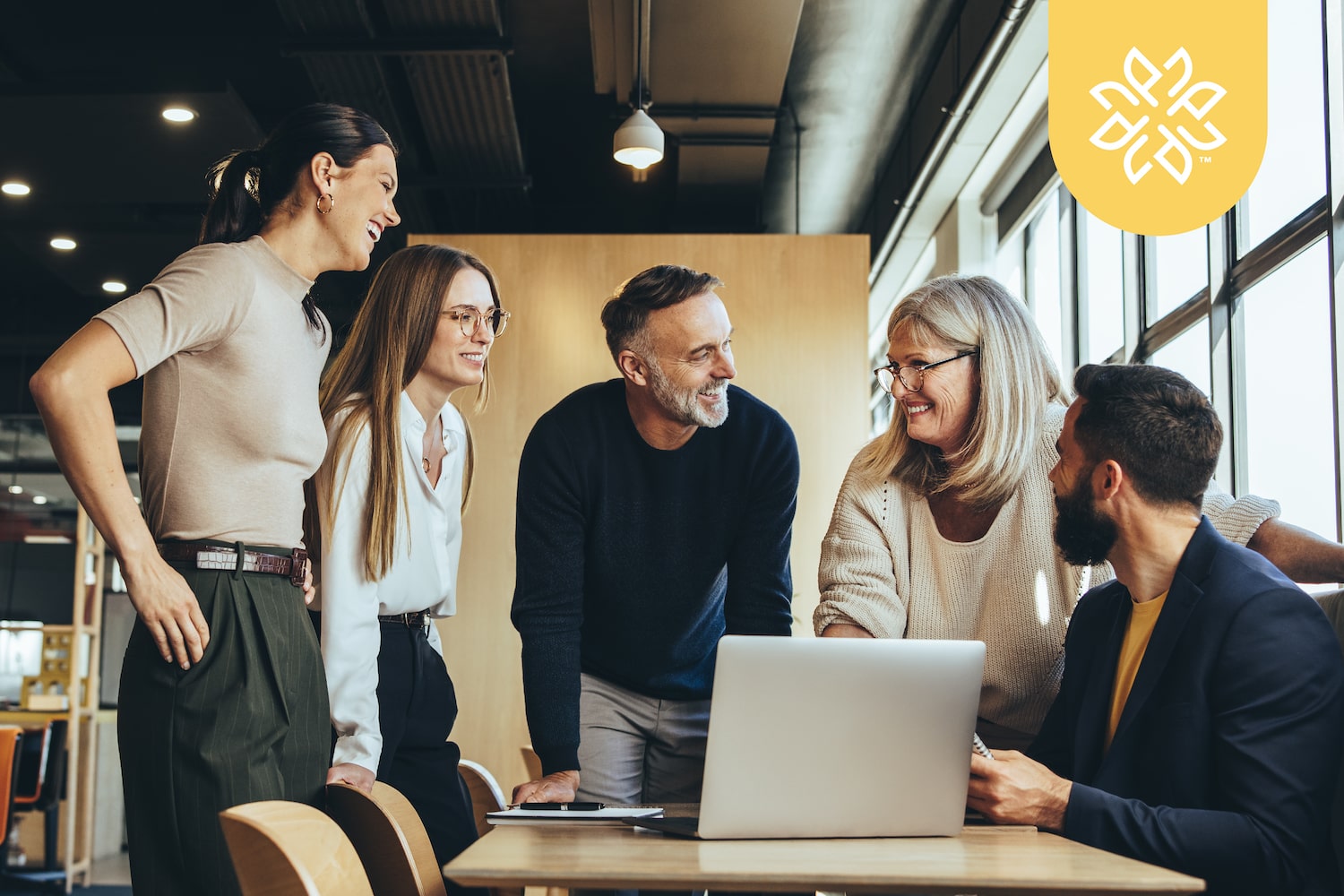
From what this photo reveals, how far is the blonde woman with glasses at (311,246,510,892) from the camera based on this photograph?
1.93 meters

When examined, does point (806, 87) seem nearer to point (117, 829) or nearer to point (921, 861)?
point (921, 861)

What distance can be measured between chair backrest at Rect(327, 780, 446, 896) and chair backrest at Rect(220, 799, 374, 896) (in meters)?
0.28

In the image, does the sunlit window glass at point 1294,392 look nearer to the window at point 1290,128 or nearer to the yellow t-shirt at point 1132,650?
the window at point 1290,128

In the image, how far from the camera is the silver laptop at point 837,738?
54.2 inches

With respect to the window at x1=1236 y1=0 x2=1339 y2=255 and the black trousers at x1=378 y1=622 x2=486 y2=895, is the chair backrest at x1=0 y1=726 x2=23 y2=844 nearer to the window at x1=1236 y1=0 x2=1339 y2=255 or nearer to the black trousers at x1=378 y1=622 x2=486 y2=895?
the black trousers at x1=378 y1=622 x2=486 y2=895

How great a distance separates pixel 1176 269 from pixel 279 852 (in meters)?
3.93

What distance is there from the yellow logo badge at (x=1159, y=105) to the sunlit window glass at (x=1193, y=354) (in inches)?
53.7

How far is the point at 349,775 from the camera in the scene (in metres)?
1.82

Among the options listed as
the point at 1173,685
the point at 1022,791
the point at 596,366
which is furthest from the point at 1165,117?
the point at 596,366

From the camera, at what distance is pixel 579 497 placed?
2.37m

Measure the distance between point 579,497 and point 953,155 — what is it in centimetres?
411

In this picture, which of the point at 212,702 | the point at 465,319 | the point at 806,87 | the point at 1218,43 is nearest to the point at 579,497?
the point at 465,319

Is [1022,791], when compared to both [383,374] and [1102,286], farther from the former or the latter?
[1102,286]

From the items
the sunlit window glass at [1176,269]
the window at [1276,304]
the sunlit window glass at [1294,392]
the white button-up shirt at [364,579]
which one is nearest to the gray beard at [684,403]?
the white button-up shirt at [364,579]
